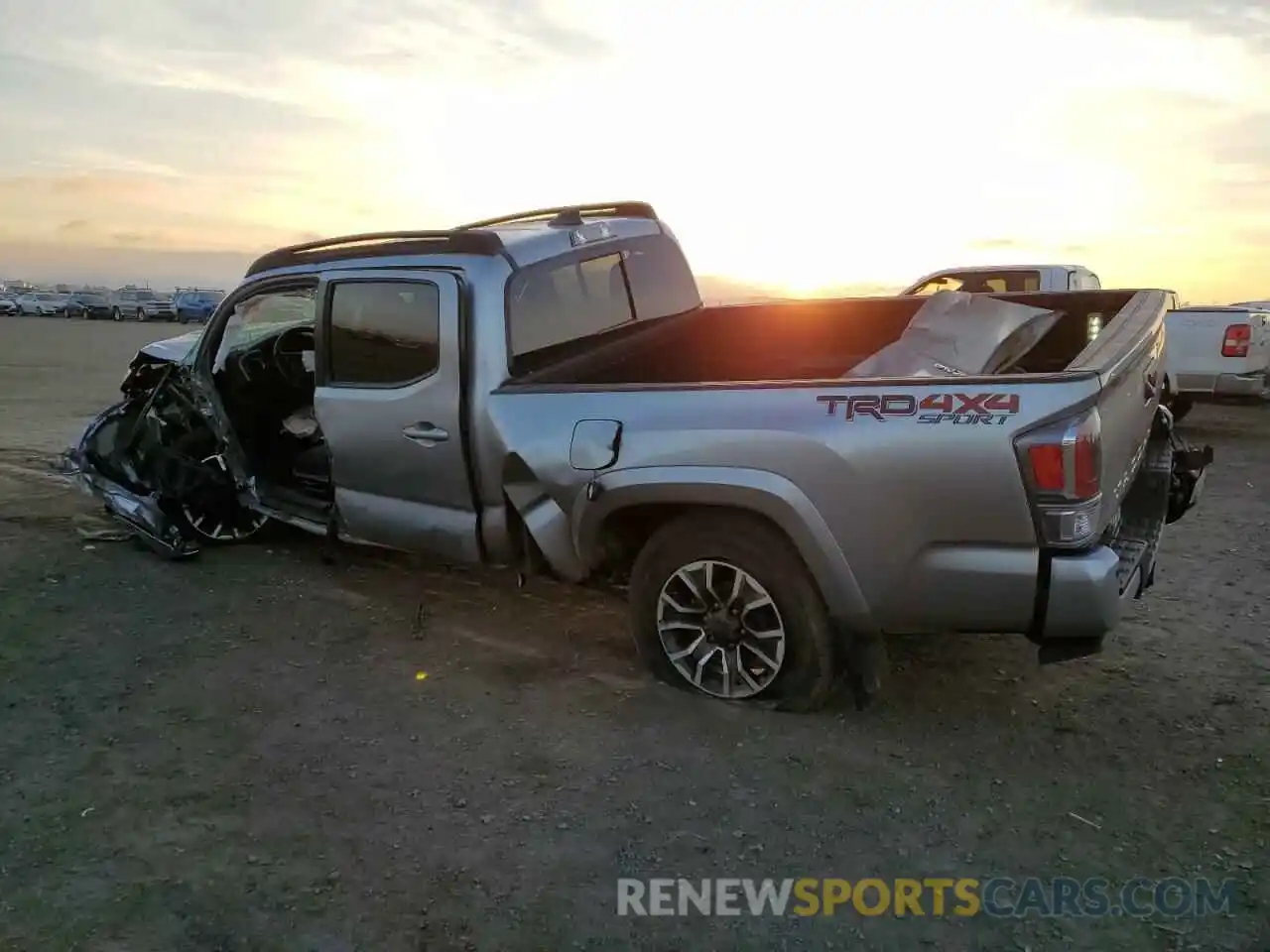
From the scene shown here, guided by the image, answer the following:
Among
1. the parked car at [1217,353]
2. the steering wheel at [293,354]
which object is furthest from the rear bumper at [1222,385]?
the steering wheel at [293,354]

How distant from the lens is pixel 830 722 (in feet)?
13.0

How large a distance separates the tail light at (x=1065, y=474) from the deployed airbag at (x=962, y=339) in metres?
1.22

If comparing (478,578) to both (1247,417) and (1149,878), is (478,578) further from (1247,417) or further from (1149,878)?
(1247,417)

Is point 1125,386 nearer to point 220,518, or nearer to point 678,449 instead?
point 678,449

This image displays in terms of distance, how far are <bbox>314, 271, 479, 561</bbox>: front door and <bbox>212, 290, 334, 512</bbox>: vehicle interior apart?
859 mm

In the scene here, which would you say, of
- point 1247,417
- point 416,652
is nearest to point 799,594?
point 416,652

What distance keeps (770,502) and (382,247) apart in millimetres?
2595

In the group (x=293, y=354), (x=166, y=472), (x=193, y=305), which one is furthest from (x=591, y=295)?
(x=193, y=305)

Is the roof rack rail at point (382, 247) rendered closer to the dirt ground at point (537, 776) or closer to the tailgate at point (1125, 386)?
the dirt ground at point (537, 776)

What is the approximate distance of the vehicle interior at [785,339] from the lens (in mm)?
5109

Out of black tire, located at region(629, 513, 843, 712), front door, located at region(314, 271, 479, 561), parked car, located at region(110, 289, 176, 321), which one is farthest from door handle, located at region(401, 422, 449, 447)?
parked car, located at region(110, 289, 176, 321)

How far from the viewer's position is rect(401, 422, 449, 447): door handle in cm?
461

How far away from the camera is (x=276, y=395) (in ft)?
21.5

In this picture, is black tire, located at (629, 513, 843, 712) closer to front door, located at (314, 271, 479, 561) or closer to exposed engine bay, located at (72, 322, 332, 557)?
front door, located at (314, 271, 479, 561)
